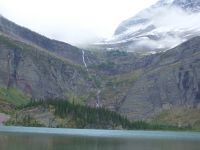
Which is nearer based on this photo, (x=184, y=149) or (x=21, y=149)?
(x=21, y=149)

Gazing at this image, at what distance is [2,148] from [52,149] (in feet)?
40.7

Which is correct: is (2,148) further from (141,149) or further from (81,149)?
(141,149)

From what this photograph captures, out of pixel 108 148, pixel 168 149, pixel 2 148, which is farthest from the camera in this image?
pixel 168 149

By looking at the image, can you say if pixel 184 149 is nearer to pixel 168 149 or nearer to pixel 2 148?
pixel 168 149

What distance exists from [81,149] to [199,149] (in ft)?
122

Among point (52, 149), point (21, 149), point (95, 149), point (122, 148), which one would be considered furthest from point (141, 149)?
point (21, 149)

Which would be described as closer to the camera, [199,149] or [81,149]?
[81,149]

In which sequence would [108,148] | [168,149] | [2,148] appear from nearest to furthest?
[2,148] → [108,148] → [168,149]

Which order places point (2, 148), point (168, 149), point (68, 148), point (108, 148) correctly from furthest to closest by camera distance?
point (168, 149) < point (108, 148) < point (68, 148) < point (2, 148)

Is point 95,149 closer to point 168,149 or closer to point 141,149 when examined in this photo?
point 141,149

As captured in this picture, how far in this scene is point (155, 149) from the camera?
14075cm

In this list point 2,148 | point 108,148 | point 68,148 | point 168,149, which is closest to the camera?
point 2,148

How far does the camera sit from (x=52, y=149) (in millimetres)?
117875

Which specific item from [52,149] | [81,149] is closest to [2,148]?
[52,149]
